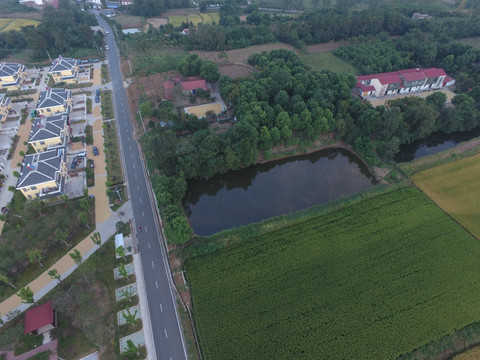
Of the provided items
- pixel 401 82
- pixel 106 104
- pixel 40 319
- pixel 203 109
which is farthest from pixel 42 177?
pixel 401 82

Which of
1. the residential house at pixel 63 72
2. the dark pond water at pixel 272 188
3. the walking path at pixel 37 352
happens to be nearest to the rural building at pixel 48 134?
the residential house at pixel 63 72

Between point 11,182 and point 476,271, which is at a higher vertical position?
point 11,182

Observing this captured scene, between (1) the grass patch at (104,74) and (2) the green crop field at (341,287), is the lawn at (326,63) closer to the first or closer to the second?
(2) the green crop field at (341,287)

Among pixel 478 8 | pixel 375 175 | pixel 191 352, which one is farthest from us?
pixel 478 8

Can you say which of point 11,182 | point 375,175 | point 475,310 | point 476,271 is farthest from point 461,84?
point 11,182

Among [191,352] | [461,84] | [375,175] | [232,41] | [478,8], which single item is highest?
[478,8]

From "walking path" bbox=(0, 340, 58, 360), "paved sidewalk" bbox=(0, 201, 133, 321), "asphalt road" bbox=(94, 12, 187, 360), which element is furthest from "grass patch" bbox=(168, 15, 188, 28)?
"walking path" bbox=(0, 340, 58, 360)

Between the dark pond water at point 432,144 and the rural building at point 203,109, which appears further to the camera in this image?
the rural building at point 203,109

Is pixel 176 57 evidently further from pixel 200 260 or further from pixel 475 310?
pixel 475 310
